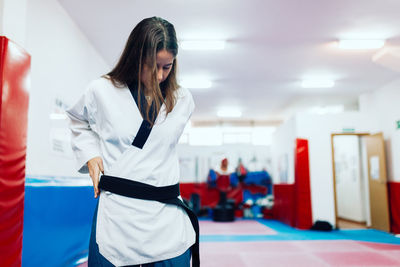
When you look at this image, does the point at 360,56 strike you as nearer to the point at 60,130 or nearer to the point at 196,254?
the point at 60,130

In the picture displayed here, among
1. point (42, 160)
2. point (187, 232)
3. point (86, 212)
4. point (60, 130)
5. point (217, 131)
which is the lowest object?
point (86, 212)

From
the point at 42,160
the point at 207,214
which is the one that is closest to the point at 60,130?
the point at 42,160

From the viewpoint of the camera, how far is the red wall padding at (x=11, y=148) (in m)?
2.38

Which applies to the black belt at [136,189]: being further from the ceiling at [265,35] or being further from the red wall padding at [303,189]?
the red wall padding at [303,189]

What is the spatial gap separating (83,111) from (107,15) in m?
4.29

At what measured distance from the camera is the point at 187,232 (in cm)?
105

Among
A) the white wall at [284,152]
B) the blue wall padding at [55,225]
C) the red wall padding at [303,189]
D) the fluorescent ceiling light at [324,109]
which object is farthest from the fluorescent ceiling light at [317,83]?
the blue wall padding at [55,225]

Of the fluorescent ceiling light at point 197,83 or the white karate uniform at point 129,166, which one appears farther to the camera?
the fluorescent ceiling light at point 197,83

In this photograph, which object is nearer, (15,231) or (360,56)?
(15,231)

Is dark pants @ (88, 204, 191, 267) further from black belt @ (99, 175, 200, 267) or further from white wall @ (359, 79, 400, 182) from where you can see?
white wall @ (359, 79, 400, 182)

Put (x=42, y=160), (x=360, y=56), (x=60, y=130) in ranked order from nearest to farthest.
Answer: (x=42, y=160), (x=60, y=130), (x=360, y=56)

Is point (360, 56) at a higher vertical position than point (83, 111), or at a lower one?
higher

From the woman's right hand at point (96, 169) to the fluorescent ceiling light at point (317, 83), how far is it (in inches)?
304

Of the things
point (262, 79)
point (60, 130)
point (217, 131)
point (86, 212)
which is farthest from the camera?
point (217, 131)
